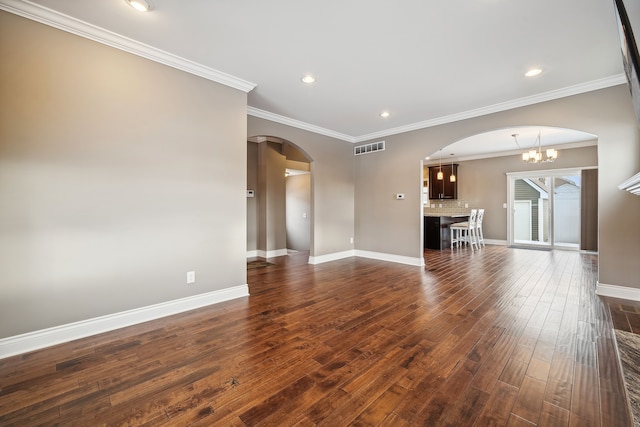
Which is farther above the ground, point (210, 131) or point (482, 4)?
point (482, 4)

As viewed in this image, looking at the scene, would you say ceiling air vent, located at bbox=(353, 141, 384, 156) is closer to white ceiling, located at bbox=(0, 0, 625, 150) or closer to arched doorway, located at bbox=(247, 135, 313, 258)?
arched doorway, located at bbox=(247, 135, 313, 258)

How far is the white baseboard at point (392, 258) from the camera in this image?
17.8 feet

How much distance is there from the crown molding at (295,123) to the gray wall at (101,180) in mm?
1082

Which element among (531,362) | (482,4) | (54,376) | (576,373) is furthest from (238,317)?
(482,4)

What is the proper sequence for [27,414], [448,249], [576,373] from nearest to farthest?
[27,414]
[576,373]
[448,249]

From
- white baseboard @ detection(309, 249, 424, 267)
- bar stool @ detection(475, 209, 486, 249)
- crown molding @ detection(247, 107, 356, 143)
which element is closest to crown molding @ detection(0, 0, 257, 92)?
crown molding @ detection(247, 107, 356, 143)

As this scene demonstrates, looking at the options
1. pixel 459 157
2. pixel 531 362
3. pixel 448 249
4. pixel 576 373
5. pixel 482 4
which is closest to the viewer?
pixel 576 373

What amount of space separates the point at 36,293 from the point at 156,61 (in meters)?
2.51

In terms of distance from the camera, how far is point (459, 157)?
9.06 meters

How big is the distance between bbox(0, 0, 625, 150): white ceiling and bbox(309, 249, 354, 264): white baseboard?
3.18m

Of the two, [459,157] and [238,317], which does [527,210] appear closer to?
[459,157]

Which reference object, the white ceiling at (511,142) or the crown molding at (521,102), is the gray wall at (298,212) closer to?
the crown molding at (521,102)

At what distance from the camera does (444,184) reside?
9344mm

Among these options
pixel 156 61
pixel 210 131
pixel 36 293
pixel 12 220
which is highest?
pixel 156 61
